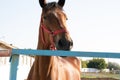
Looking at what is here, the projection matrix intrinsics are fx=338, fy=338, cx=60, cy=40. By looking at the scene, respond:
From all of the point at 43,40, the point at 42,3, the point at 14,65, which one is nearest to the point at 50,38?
the point at 43,40

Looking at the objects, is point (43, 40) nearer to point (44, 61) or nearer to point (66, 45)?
point (44, 61)

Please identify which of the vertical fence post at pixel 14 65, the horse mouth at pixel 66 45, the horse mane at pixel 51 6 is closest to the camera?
the vertical fence post at pixel 14 65

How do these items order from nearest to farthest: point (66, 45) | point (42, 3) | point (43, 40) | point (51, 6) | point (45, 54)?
point (45, 54)
point (66, 45)
point (43, 40)
point (51, 6)
point (42, 3)

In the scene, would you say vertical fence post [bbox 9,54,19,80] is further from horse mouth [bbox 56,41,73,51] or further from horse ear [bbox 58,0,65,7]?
horse ear [bbox 58,0,65,7]

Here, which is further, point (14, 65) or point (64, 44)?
point (64, 44)

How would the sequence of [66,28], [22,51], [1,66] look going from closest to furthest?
1. [22,51]
2. [66,28]
3. [1,66]

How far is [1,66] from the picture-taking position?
1677 centimetres

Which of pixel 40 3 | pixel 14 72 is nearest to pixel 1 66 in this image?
pixel 40 3

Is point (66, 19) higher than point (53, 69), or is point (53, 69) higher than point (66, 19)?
point (66, 19)

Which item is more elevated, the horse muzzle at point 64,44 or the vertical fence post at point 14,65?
the horse muzzle at point 64,44

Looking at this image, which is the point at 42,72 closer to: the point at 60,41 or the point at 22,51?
the point at 60,41

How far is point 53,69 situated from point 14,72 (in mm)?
1502

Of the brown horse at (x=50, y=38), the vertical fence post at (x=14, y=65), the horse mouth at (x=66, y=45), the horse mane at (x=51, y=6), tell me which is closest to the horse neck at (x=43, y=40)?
the brown horse at (x=50, y=38)

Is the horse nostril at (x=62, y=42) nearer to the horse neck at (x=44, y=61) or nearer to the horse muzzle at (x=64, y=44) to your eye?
the horse muzzle at (x=64, y=44)
